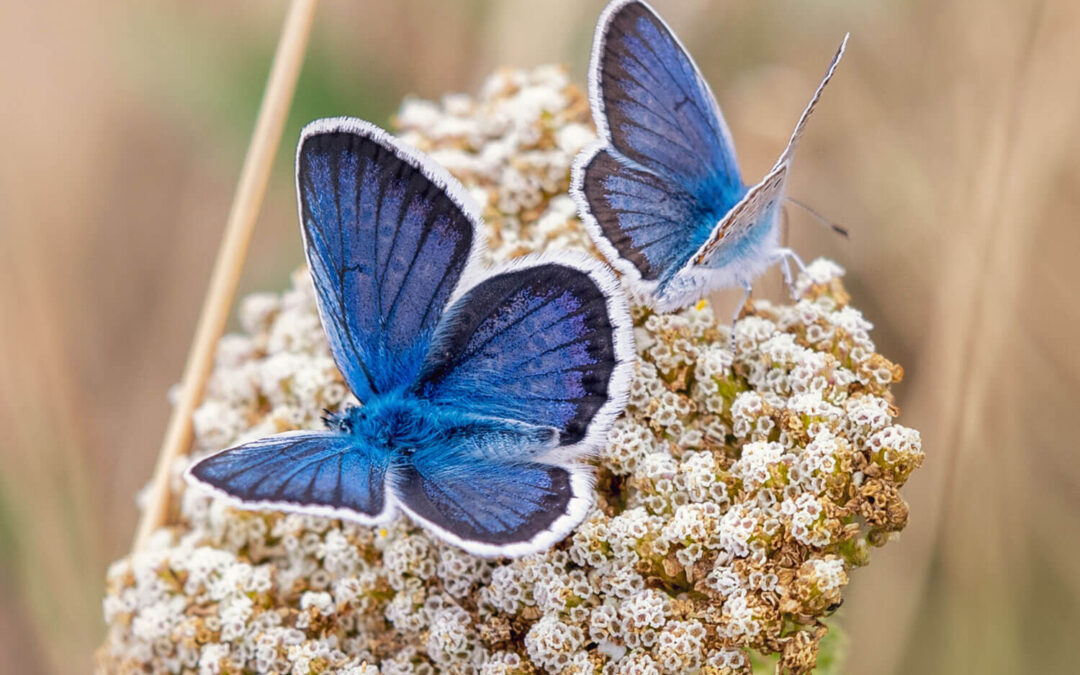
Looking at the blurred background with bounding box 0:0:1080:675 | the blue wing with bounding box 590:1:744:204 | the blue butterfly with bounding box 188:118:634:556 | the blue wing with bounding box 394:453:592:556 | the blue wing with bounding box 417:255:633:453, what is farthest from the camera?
the blurred background with bounding box 0:0:1080:675

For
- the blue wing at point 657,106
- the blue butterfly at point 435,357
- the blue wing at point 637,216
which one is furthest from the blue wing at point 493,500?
the blue wing at point 657,106

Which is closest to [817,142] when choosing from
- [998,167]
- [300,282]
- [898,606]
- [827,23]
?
[827,23]

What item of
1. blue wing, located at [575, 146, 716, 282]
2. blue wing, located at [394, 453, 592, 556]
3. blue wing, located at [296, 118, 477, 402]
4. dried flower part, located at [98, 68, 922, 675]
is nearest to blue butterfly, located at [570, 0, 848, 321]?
blue wing, located at [575, 146, 716, 282]

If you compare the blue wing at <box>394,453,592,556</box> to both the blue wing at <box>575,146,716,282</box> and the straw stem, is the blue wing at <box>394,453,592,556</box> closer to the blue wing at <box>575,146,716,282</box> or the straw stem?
the blue wing at <box>575,146,716,282</box>

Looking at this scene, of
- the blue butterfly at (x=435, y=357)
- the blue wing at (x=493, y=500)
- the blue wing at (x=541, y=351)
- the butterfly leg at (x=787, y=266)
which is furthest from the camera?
the butterfly leg at (x=787, y=266)

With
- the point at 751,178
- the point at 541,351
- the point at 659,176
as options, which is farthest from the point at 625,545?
the point at 751,178

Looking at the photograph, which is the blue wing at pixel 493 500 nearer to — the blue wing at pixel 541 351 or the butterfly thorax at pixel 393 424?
the butterfly thorax at pixel 393 424

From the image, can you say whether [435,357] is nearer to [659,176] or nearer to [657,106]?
[659,176]
